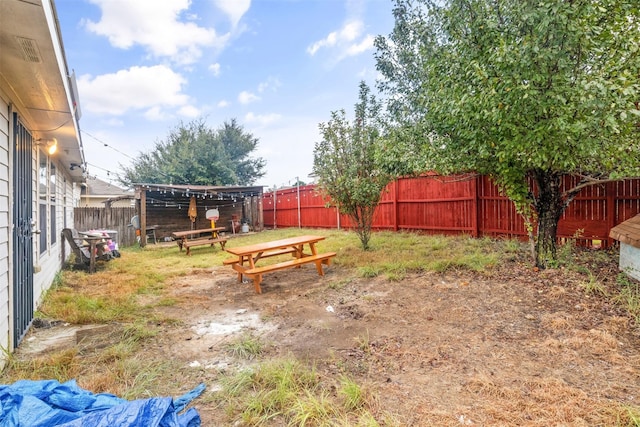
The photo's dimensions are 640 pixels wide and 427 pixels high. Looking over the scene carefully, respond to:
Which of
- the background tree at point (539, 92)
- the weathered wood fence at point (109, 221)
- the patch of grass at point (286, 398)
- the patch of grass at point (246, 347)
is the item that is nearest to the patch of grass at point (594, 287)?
the background tree at point (539, 92)

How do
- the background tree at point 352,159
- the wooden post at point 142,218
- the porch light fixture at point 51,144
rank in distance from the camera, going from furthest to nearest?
the wooden post at point 142,218 → the background tree at point 352,159 → the porch light fixture at point 51,144

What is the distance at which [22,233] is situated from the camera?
3262 millimetres

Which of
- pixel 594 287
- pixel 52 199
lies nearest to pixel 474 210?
pixel 594 287

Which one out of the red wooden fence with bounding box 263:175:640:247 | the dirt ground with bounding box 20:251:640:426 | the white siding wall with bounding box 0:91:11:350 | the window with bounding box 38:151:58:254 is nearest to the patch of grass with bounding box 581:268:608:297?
the dirt ground with bounding box 20:251:640:426

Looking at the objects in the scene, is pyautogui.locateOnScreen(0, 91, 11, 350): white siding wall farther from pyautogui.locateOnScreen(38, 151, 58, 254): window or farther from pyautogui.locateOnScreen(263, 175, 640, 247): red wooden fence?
pyautogui.locateOnScreen(263, 175, 640, 247): red wooden fence

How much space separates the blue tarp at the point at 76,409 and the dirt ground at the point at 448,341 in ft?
0.90

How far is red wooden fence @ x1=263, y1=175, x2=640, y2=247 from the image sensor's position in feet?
18.6

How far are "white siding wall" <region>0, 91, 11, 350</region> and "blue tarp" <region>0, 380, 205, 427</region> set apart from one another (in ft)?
3.67

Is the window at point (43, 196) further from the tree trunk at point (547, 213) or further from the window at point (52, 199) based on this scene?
the tree trunk at point (547, 213)

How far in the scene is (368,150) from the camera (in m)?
6.88

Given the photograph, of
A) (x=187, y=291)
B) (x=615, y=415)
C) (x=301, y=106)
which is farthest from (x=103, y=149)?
(x=615, y=415)

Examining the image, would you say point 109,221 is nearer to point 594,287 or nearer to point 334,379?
point 334,379

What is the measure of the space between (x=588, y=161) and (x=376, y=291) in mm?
3468

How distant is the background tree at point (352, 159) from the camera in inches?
271
